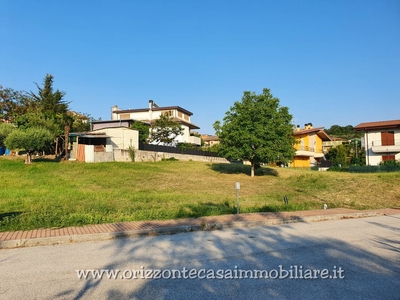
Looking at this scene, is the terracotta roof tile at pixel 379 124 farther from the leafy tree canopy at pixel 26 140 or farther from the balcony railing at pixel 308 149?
the leafy tree canopy at pixel 26 140

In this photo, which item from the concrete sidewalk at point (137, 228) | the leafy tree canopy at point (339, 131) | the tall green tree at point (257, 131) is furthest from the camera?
the leafy tree canopy at point (339, 131)

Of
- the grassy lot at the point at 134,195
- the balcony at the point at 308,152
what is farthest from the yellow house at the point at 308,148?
the grassy lot at the point at 134,195

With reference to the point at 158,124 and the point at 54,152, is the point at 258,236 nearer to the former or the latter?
the point at 54,152

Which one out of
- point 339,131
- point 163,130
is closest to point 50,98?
point 163,130

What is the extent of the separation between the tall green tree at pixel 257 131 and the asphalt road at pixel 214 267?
1941cm

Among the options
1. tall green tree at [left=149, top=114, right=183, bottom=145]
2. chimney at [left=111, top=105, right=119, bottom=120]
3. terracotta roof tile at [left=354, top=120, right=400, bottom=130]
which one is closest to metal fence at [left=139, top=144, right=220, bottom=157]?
tall green tree at [left=149, top=114, right=183, bottom=145]

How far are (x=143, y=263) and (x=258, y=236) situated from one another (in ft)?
11.1

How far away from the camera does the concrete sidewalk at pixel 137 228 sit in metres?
6.87

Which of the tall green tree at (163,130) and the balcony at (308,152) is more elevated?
the tall green tree at (163,130)

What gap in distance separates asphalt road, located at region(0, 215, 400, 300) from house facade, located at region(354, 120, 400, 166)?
4129 cm

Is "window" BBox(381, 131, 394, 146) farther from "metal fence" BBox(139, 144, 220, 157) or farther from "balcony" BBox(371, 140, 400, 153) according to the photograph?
"metal fence" BBox(139, 144, 220, 157)

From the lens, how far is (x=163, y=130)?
45594 mm

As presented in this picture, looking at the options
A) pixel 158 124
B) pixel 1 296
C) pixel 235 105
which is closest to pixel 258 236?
pixel 1 296

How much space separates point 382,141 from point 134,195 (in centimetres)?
4109
